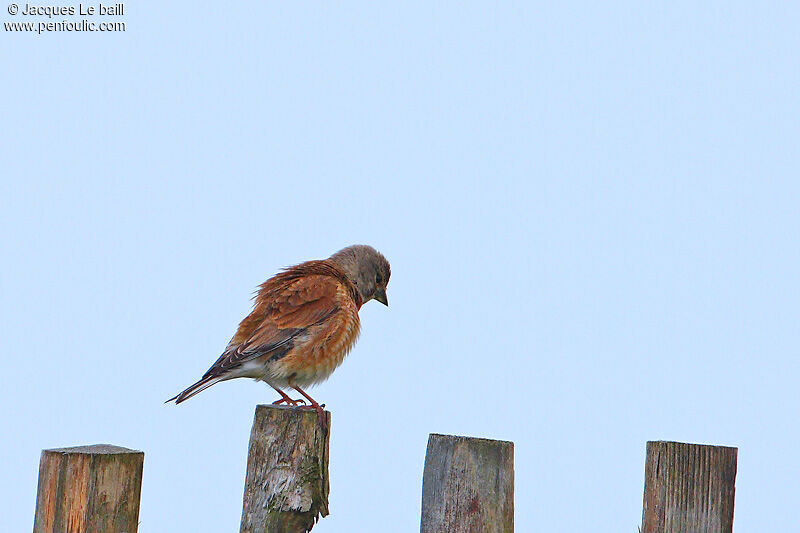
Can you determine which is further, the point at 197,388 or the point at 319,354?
the point at 319,354

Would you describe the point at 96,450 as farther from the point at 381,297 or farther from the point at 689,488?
the point at 381,297

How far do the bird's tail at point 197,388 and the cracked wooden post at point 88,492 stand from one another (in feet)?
4.18

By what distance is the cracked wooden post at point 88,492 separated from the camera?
375 centimetres

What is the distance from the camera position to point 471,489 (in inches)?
153

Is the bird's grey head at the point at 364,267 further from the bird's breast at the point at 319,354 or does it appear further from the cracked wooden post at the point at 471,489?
the cracked wooden post at the point at 471,489

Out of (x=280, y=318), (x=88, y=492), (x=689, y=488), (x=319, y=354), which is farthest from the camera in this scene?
(x=319, y=354)

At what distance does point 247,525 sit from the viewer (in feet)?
12.9

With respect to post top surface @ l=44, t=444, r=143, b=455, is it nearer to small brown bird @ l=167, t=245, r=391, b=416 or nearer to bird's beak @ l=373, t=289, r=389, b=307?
small brown bird @ l=167, t=245, r=391, b=416

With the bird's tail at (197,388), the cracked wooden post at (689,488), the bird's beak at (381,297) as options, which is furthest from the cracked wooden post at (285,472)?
the bird's beak at (381,297)

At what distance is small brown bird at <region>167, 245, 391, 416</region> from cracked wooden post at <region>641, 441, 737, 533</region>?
8.25 ft

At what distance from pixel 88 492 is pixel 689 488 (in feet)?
7.83

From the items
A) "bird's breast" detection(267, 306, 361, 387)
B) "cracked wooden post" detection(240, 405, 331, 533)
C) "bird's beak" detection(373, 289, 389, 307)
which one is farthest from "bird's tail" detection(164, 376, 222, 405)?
"bird's beak" detection(373, 289, 389, 307)

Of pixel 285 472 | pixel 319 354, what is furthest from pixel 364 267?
pixel 285 472

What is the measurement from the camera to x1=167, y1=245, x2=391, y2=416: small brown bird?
5.91 meters
